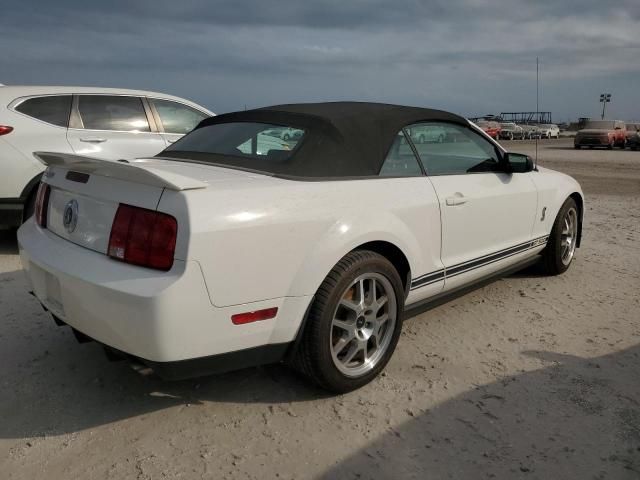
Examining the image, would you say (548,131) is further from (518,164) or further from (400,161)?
(400,161)

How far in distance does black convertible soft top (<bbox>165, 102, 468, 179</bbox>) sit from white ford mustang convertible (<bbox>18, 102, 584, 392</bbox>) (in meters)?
0.01

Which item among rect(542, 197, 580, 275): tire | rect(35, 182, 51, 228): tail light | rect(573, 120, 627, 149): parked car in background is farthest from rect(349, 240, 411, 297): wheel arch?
rect(573, 120, 627, 149): parked car in background

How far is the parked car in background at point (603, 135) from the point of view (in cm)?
2886

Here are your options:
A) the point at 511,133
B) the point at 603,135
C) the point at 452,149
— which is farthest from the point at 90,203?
the point at 511,133

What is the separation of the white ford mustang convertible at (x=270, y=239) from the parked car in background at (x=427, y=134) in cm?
2

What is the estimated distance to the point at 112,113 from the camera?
6035 mm

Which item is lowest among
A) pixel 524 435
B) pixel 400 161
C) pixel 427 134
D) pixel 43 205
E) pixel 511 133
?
pixel 524 435

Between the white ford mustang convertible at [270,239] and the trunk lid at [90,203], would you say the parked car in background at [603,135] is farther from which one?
the trunk lid at [90,203]

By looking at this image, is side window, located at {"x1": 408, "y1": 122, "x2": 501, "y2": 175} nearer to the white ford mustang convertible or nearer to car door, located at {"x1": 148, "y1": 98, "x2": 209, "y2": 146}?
the white ford mustang convertible

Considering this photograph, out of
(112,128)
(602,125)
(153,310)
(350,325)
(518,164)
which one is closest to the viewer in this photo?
(153,310)

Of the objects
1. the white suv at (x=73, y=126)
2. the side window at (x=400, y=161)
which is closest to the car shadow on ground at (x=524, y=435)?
the side window at (x=400, y=161)

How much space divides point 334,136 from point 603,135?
98.5ft

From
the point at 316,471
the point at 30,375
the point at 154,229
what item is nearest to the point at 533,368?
the point at 316,471

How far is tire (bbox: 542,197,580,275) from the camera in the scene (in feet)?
15.3
